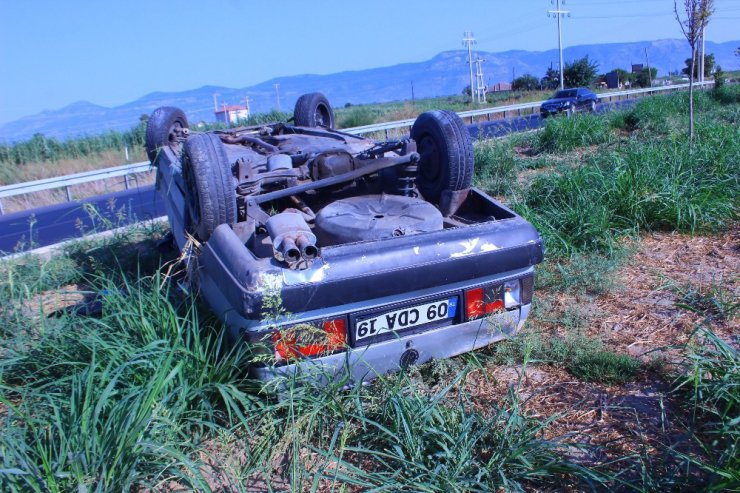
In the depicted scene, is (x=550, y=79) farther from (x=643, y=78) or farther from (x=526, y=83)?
(x=643, y=78)

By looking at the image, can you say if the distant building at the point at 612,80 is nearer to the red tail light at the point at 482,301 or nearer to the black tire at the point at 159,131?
the black tire at the point at 159,131

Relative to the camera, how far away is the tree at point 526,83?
192 feet

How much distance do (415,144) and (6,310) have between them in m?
3.05

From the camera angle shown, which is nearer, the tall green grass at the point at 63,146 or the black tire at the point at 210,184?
the black tire at the point at 210,184

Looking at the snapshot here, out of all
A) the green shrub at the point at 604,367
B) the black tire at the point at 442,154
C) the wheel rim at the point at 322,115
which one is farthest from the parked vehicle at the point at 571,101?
the green shrub at the point at 604,367

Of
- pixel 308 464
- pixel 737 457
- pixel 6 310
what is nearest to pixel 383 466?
pixel 308 464

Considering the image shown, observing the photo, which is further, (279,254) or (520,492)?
(279,254)

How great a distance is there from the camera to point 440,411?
2.70m

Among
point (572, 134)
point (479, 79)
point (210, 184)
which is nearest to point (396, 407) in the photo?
point (210, 184)

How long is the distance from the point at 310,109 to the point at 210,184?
12.3 feet

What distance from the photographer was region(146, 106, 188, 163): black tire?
5855 mm

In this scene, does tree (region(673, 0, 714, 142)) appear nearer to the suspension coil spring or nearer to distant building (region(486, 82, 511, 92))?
the suspension coil spring

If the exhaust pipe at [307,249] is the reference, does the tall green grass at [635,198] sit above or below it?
below

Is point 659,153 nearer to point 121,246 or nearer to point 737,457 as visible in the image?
point 737,457
